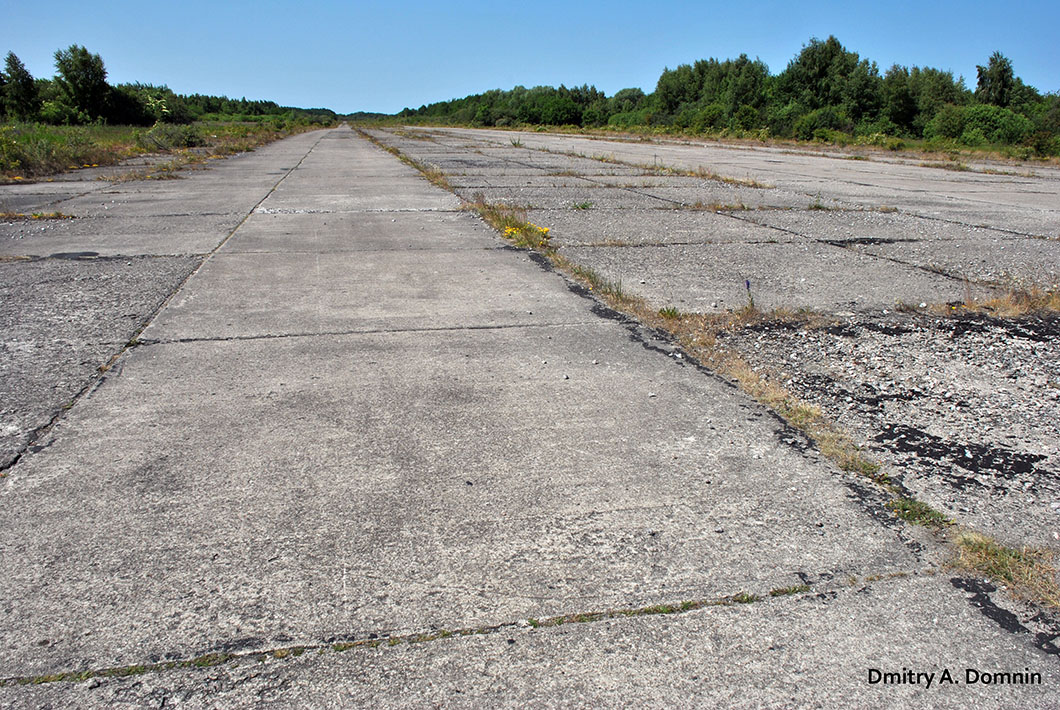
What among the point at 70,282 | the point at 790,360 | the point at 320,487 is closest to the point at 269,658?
the point at 320,487

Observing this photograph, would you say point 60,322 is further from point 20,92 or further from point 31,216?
point 20,92

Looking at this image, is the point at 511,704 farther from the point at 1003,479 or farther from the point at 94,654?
the point at 1003,479

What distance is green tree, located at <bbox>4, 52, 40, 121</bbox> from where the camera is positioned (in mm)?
61781

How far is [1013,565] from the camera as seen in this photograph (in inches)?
75.7

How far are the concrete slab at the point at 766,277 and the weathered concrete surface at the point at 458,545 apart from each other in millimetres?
1547

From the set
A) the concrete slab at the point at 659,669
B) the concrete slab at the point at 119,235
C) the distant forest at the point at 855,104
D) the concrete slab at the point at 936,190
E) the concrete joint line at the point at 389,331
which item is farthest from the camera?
the distant forest at the point at 855,104

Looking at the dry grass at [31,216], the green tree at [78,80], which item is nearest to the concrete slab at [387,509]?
the dry grass at [31,216]

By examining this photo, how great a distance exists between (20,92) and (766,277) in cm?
7790

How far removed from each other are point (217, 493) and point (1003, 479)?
2778 mm

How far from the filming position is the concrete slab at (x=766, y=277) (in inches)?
193

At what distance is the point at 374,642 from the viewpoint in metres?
1.69

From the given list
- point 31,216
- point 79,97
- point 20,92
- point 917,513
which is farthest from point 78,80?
point 917,513

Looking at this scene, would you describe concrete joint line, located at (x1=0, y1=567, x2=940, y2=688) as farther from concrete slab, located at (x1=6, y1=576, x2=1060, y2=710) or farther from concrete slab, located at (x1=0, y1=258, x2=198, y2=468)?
concrete slab, located at (x1=0, y1=258, x2=198, y2=468)

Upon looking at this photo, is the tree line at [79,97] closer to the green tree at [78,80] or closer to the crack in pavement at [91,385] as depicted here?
the green tree at [78,80]
